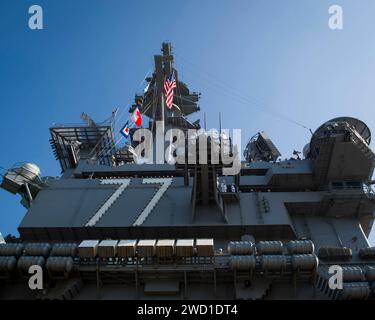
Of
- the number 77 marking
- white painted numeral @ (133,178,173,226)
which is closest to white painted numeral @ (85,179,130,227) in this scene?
the number 77 marking

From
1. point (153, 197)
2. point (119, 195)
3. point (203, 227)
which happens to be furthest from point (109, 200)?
point (203, 227)

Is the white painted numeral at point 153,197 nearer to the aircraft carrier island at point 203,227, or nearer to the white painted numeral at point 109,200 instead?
the aircraft carrier island at point 203,227

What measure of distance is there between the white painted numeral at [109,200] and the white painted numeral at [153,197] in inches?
41.0

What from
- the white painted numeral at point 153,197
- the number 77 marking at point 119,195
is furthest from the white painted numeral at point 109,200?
the white painted numeral at point 153,197

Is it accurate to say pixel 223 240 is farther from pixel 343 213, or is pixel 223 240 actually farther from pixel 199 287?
pixel 343 213

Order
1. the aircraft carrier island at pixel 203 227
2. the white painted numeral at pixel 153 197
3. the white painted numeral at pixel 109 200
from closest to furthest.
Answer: the aircraft carrier island at pixel 203 227 → the white painted numeral at pixel 153 197 → the white painted numeral at pixel 109 200

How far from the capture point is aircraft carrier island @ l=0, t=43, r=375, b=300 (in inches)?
494

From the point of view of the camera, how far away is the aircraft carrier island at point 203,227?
12.5 meters

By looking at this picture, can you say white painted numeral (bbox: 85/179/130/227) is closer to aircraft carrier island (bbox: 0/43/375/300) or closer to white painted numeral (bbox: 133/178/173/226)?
aircraft carrier island (bbox: 0/43/375/300)

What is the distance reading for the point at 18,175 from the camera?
60.4 ft

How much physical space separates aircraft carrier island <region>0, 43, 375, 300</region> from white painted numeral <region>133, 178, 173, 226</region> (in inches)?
2.0

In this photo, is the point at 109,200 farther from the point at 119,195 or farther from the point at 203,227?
the point at 203,227

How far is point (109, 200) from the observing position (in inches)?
706
